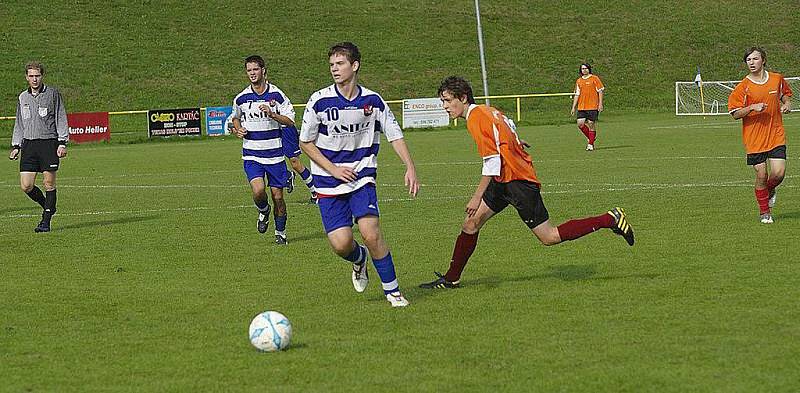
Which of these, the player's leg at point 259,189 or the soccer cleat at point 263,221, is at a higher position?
the player's leg at point 259,189

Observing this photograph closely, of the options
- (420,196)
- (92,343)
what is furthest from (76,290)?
(420,196)

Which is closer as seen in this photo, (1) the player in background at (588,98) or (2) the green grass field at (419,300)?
(2) the green grass field at (419,300)

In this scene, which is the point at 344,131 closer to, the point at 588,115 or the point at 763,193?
the point at 763,193

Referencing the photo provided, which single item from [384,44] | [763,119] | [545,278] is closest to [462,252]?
[545,278]

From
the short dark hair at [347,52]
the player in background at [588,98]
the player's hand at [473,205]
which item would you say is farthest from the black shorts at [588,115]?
the short dark hair at [347,52]

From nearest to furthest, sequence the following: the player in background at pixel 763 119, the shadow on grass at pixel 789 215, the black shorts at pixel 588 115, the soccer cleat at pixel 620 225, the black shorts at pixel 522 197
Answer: the black shorts at pixel 522 197 < the soccer cleat at pixel 620 225 < the player in background at pixel 763 119 < the shadow on grass at pixel 789 215 < the black shorts at pixel 588 115

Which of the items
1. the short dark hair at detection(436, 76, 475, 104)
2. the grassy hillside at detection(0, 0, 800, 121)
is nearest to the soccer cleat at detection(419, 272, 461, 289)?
the short dark hair at detection(436, 76, 475, 104)

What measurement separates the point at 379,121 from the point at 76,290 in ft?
10.7

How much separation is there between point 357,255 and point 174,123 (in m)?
32.7

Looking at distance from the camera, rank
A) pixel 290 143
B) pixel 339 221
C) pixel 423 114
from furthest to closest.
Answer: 1. pixel 423 114
2. pixel 290 143
3. pixel 339 221

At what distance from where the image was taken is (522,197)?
32.8ft

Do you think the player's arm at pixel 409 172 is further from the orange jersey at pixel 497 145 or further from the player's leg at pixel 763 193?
the player's leg at pixel 763 193

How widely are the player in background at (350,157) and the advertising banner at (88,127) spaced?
1247 inches

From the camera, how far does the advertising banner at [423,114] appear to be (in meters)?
43.5
